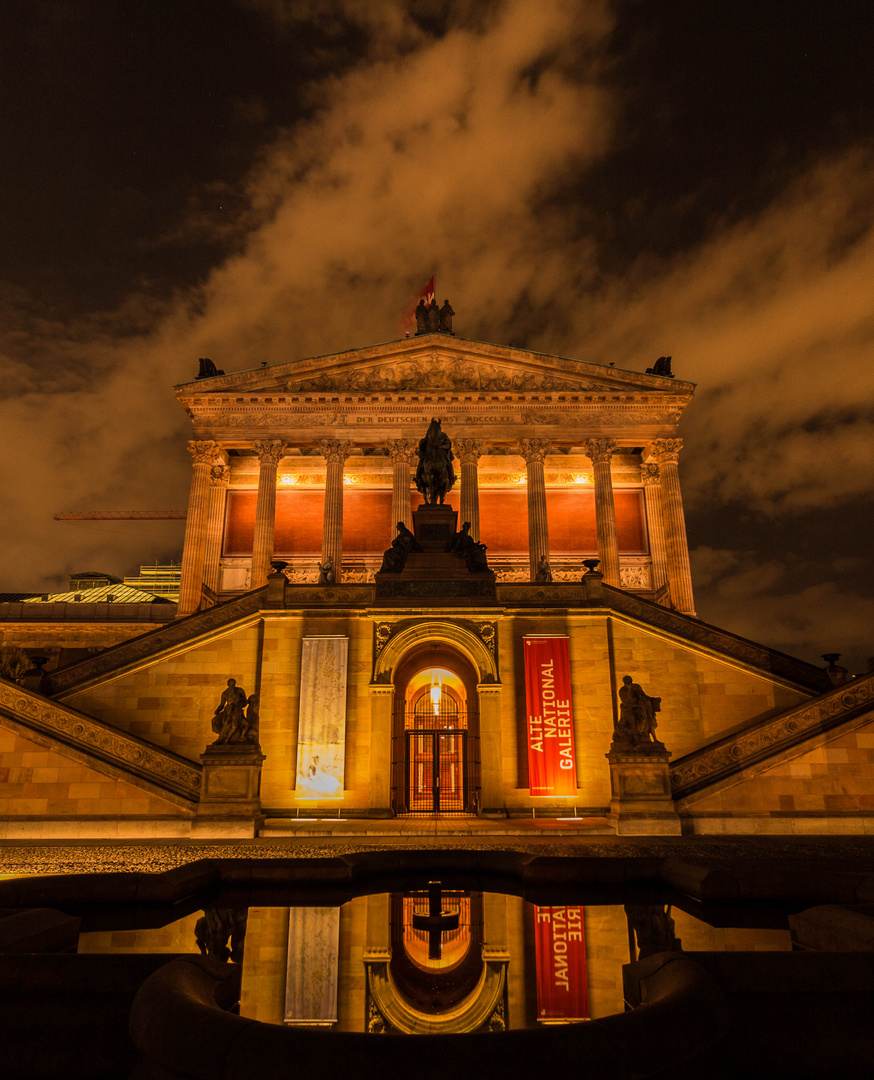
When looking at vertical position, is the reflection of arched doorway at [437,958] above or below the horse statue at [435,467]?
below

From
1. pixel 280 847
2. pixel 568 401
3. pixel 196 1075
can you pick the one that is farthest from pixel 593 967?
pixel 568 401

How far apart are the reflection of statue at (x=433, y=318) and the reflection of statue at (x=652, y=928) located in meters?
40.5

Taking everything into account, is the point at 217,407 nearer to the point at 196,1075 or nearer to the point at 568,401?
the point at 568,401

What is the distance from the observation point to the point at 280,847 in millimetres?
12781

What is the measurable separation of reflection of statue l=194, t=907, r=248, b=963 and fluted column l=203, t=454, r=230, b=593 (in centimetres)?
3532

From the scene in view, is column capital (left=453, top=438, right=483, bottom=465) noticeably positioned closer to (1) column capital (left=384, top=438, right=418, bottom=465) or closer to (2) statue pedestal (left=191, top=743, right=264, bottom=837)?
(1) column capital (left=384, top=438, right=418, bottom=465)

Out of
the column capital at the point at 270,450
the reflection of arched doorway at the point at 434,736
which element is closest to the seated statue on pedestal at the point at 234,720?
the reflection of arched doorway at the point at 434,736

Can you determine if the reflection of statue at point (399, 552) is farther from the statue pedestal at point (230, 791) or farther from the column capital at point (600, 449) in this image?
the column capital at point (600, 449)

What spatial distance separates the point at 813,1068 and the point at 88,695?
→ 20734mm

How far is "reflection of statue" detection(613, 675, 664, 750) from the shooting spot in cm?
1596

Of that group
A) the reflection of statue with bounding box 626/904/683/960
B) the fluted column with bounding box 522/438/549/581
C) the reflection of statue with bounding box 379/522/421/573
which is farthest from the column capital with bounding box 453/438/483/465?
the reflection of statue with bounding box 626/904/683/960

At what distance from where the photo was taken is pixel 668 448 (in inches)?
1649

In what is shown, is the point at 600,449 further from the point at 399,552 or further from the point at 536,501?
the point at 399,552

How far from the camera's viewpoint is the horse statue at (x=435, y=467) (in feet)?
72.7
